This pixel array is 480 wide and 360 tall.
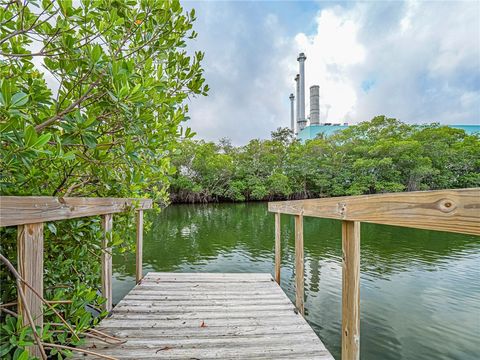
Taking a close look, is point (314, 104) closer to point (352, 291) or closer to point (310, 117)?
point (310, 117)

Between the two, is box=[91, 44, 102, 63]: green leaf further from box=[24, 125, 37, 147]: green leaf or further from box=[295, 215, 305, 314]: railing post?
box=[295, 215, 305, 314]: railing post

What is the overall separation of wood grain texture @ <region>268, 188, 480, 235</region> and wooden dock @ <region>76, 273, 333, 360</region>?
3.42 ft

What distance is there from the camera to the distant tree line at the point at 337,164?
18531 mm

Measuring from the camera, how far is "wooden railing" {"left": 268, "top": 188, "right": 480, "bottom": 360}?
645 mm

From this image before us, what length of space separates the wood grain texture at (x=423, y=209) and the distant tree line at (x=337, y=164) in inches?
702

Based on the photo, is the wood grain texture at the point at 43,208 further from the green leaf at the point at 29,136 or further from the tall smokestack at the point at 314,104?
the tall smokestack at the point at 314,104

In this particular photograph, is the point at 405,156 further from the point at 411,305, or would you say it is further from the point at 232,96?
the point at 411,305

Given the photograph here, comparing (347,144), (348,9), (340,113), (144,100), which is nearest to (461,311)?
(144,100)

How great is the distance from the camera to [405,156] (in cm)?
1803

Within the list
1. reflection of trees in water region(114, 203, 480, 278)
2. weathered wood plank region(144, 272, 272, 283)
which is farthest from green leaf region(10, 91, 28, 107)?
reflection of trees in water region(114, 203, 480, 278)

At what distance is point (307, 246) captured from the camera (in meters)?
6.99

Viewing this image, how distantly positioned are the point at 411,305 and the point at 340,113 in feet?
104

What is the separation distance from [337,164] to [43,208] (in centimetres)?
2209

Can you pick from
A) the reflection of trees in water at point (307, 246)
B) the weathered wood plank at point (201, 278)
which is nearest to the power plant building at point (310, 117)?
the reflection of trees in water at point (307, 246)
